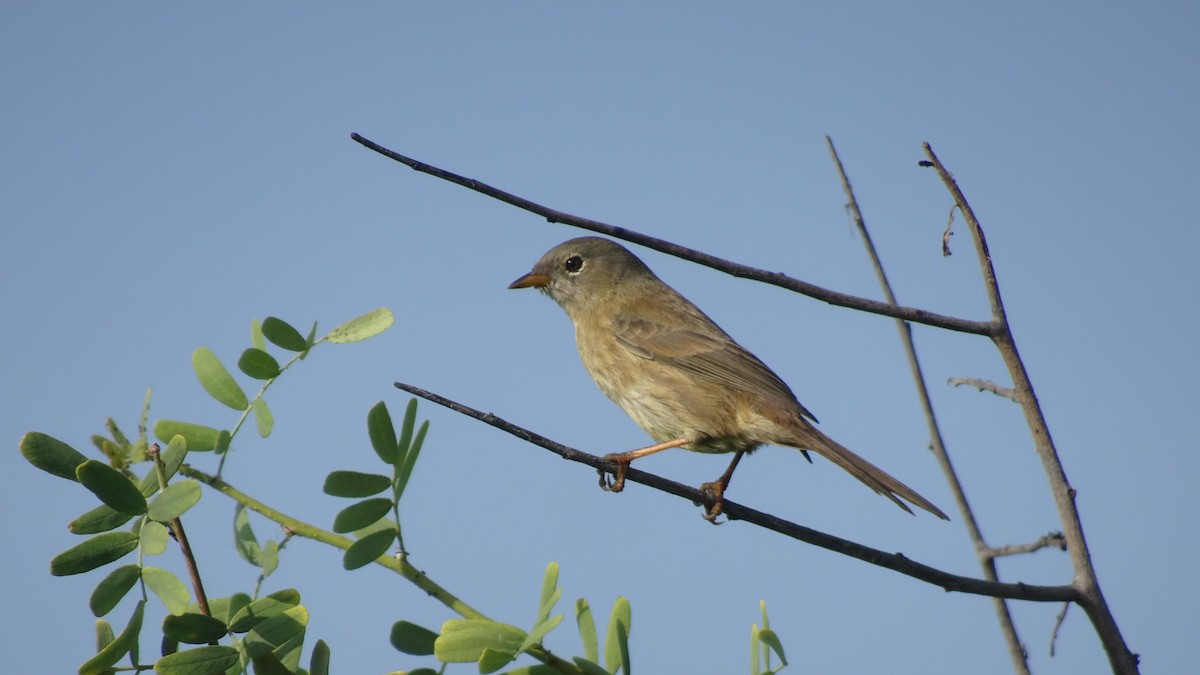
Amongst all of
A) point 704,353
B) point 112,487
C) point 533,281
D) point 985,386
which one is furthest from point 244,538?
point 533,281

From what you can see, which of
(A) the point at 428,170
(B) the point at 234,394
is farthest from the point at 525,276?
(A) the point at 428,170

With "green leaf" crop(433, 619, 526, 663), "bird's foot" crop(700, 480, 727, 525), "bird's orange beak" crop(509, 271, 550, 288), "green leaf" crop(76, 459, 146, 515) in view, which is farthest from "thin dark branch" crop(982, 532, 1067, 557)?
"bird's orange beak" crop(509, 271, 550, 288)

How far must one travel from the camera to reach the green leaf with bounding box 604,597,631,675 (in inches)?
75.7

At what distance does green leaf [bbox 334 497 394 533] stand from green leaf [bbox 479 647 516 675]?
0.39 m

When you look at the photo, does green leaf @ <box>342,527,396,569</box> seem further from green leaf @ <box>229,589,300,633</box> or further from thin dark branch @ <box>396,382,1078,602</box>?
thin dark branch @ <box>396,382,1078,602</box>

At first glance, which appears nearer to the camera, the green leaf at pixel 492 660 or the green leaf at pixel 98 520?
the green leaf at pixel 492 660

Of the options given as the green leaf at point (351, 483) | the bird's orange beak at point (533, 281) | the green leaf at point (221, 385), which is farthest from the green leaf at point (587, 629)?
the bird's orange beak at point (533, 281)

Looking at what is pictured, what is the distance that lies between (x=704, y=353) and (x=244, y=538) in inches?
128

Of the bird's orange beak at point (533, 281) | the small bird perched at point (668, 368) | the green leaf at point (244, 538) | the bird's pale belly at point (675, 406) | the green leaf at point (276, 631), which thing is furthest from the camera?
the bird's orange beak at point (533, 281)

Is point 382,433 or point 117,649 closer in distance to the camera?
point 117,649

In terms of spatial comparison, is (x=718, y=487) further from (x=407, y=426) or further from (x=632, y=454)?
(x=407, y=426)

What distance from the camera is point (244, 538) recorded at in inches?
91.3

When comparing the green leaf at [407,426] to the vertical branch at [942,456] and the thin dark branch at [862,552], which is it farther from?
the vertical branch at [942,456]

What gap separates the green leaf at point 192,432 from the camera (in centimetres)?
231
